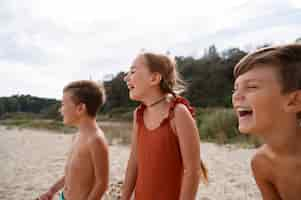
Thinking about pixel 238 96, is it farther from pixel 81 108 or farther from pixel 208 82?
pixel 208 82

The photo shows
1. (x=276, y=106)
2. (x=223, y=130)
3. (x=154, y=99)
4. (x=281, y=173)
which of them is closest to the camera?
(x=276, y=106)

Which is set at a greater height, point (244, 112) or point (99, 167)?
point (244, 112)

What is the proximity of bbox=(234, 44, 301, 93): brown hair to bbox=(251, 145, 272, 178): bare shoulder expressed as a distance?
0.96ft

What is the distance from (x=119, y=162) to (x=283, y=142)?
10.7m

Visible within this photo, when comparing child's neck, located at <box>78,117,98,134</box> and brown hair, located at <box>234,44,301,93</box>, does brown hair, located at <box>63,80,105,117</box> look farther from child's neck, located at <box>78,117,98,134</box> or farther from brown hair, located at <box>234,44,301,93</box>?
brown hair, located at <box>234,44,301,93</box>

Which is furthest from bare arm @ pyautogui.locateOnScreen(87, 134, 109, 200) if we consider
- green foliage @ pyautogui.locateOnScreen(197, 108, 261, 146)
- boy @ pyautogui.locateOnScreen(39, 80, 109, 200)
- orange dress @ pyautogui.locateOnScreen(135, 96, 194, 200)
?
green foliage @ pyautogui.locateOnScreen(197, 108, 261, 146)

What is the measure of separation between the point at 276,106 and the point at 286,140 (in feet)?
0.49

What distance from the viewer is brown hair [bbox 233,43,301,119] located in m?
1.35

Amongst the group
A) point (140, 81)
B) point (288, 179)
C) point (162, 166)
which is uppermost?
point (140, 81)

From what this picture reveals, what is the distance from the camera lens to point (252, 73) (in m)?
1.41

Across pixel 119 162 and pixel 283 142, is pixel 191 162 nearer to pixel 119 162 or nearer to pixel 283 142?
pixel 283 142

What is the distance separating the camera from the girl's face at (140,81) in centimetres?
240

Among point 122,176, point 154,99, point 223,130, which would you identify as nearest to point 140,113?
point 154,99

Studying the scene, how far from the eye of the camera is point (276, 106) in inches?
53.1
